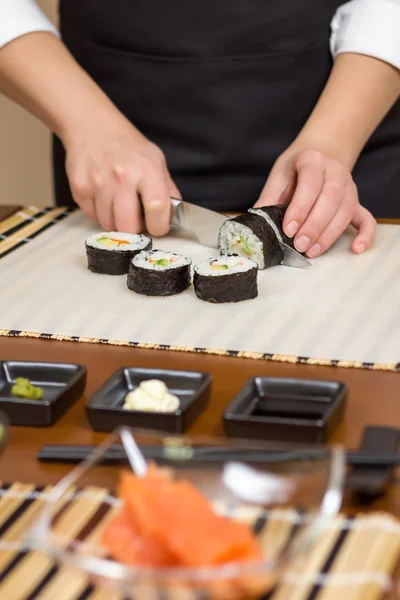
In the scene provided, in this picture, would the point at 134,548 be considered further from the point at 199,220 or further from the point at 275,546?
the point at 199,220

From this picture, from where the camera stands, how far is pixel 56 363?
1282mm

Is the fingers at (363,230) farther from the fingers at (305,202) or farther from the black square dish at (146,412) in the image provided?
the black square dish at (146,412)

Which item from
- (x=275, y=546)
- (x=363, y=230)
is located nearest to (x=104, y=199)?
(x=363, y=230)

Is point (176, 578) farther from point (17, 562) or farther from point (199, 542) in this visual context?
point (17, 562)

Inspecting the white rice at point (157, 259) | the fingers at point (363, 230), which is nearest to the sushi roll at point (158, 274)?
the white rice at point (157, 259)

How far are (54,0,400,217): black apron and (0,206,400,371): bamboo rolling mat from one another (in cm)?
37

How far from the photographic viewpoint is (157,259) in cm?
173

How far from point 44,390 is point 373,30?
50.5 inches

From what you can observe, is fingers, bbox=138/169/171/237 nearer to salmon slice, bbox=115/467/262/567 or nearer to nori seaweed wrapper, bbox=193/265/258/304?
nori seaweed wrapper, bbox=193/265/258/304

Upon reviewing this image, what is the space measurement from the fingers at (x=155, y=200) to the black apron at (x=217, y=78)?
35 centimetres

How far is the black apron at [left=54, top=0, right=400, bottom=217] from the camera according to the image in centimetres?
221

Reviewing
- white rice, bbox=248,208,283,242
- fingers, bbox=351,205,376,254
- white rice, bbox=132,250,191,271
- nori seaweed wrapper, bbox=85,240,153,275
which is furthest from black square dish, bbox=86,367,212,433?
fingers, bbox=351,205,376,254

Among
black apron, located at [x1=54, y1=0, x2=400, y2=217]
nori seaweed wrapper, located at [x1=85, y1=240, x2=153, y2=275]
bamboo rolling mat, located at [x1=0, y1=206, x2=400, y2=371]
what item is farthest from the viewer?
black apron, located at [x1=54, y1=0, x2=400, y2=217]

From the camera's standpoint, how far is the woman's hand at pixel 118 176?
1.95m
